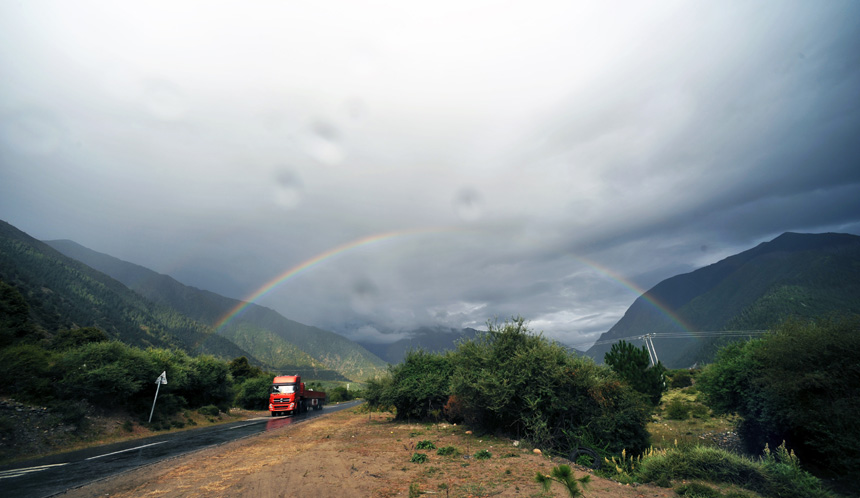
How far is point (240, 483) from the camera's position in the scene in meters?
10.8

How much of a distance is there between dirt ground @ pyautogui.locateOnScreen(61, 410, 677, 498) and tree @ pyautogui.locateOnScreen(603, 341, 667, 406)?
2658cm

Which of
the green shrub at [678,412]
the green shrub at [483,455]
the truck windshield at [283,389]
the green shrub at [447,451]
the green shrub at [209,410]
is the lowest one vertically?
the green shrub at [209,410]

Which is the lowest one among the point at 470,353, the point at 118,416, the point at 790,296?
the point at 118,416

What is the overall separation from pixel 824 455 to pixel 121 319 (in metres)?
137

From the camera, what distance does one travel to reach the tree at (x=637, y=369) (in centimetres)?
3719

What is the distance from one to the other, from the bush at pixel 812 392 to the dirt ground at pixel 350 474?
35.1 feet

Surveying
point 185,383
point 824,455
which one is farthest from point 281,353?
point 824,455

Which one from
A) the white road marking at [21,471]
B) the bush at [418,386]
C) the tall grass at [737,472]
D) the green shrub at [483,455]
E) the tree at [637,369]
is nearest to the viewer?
the tall grass at [737,472]

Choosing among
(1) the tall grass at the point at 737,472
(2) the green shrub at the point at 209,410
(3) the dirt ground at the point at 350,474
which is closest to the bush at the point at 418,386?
(3) the dirt ground at the point at 350,474

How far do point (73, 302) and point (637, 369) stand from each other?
11780 centimetres

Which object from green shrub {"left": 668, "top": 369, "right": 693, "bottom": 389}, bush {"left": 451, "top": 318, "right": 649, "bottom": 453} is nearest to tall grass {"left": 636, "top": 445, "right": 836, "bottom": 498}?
bush {"left": 451, "top": 318, "right": 649, "bottom": 453}

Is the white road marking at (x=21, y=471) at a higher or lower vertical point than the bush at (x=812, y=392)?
lower

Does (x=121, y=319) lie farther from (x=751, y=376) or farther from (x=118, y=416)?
(x=751, y=376)

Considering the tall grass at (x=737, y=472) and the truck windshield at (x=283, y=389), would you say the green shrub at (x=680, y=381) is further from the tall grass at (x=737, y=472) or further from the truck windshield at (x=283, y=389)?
the tall grass at (x=737, y=472)
